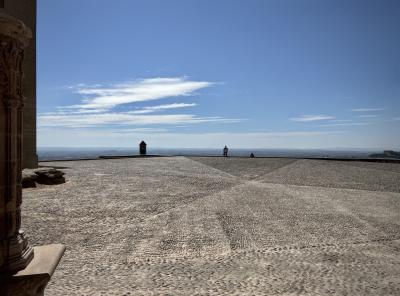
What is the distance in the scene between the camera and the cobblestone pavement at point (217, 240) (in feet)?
16.4

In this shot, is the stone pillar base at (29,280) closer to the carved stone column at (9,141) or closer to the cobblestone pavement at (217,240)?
the carved stone column at (9,141)

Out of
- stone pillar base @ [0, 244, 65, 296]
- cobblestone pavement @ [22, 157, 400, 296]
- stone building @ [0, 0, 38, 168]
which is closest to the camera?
stone pillar base @ [0, 244, 65, 296]

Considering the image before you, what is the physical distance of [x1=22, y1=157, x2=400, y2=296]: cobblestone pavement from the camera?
4996 millimetres

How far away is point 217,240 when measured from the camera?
7090 millimetres

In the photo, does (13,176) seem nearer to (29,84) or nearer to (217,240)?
(217,240)

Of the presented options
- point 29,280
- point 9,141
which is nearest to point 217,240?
point 29,280

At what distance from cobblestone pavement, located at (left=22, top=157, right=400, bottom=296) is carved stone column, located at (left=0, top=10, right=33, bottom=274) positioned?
1733mm

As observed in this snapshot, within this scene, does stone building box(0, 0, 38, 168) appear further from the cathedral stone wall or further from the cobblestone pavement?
the cobblestone pavement

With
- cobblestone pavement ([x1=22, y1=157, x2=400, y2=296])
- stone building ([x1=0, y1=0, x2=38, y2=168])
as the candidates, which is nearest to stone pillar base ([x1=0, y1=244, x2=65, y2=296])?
cobblestone pavement ([x1=22, y1=157, x2=400, y2=296])

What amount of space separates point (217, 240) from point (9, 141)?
A: 4857 mm

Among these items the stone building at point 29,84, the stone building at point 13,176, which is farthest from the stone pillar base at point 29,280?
the stone building at point 29,84

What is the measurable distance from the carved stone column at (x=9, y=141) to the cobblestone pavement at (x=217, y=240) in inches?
68.2

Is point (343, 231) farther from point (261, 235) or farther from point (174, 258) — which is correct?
point (174, 258)

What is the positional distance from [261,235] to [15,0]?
1703 centimetres
